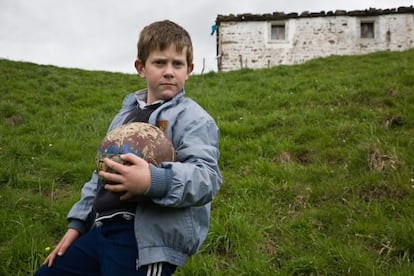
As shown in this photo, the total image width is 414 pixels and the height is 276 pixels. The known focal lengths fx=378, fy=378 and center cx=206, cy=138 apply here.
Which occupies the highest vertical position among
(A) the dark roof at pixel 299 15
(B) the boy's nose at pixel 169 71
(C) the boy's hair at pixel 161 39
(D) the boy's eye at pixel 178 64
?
(A) the dark roof at pixel 299 15

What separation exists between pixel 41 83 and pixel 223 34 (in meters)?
11.9

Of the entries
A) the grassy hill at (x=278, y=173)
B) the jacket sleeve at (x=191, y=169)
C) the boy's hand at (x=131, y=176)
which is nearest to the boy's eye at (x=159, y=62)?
the jacket sleeve at (x=191, y=169)

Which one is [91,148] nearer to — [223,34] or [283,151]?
[283,151]

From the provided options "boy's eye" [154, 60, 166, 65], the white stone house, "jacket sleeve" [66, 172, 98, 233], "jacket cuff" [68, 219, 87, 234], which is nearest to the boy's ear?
"boy's eye" [154, 60, 166, 65]

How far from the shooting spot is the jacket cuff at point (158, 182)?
1.53 metres

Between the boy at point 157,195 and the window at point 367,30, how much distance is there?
71.1 ft

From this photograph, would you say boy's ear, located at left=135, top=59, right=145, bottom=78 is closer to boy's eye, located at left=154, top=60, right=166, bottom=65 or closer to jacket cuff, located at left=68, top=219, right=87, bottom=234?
boy's eye, located at left=154, top=60, right=166, bottom=65

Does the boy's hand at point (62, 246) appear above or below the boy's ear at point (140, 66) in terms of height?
below

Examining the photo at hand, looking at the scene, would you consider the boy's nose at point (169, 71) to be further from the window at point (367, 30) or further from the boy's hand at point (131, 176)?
the window at point (367, 30)

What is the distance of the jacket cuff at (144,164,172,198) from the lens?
5.01 ft

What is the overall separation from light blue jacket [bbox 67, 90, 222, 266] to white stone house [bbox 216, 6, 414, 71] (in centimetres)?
1916

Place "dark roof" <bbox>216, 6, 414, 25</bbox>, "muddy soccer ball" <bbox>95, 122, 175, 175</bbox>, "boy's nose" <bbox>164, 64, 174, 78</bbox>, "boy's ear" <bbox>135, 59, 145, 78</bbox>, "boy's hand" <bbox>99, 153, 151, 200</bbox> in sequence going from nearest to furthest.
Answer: "boy's hand" <bbox>99, 153, 151, 200</bbox>
"muddy soccer ball" <bbox>95, 122, 175, 175</bbox>
"boy's nose" <bbox>164, 64, 174, 78</bbox>
"boy's ear" <bbox>135, 59, 145, 78</bbox>
"dark roof" <bbox>216, 6, 414, 25</bbox>

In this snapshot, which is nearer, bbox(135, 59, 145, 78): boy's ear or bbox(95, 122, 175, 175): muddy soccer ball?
bbox(95, 122, 175, 175): muddy soccer ball

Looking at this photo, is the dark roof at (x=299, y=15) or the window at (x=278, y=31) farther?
the window at (x=278, y=31)
